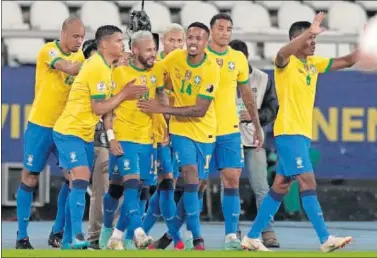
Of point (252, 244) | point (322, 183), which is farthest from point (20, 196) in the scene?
point (322, 183)

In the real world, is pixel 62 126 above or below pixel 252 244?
above

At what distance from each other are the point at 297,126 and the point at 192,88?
3.25ft

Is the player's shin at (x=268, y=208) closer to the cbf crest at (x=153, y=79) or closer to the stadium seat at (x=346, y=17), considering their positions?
the cbf crest at (x=153, y=79)

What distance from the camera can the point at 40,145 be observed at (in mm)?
11938

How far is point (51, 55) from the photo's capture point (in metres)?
11.7

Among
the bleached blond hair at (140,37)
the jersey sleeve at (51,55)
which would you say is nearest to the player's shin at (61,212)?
the jersey sleeve at (51,55)

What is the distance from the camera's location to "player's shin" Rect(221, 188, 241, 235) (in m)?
11.7

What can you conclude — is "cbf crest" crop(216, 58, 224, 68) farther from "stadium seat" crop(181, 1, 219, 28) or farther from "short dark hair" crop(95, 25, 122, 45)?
"stadium seat" crop(181, 1, 219, 28)

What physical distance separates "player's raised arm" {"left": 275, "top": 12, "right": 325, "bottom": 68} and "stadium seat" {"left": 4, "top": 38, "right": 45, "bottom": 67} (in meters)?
6.50

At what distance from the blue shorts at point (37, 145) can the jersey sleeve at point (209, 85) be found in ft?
4.72

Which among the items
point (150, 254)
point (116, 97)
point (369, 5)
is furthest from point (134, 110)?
point (369, 5)

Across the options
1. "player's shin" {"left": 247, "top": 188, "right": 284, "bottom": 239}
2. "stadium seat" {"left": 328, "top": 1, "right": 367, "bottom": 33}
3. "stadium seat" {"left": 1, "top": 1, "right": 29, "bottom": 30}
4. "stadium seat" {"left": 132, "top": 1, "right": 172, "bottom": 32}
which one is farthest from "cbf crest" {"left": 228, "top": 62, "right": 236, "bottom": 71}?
"stadium seat" {"left": 328, "top": 1, "right": 367, "bottom": 33}

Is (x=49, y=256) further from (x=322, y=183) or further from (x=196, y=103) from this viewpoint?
(x=322, y=183)

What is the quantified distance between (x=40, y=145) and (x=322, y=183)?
5.01 m
